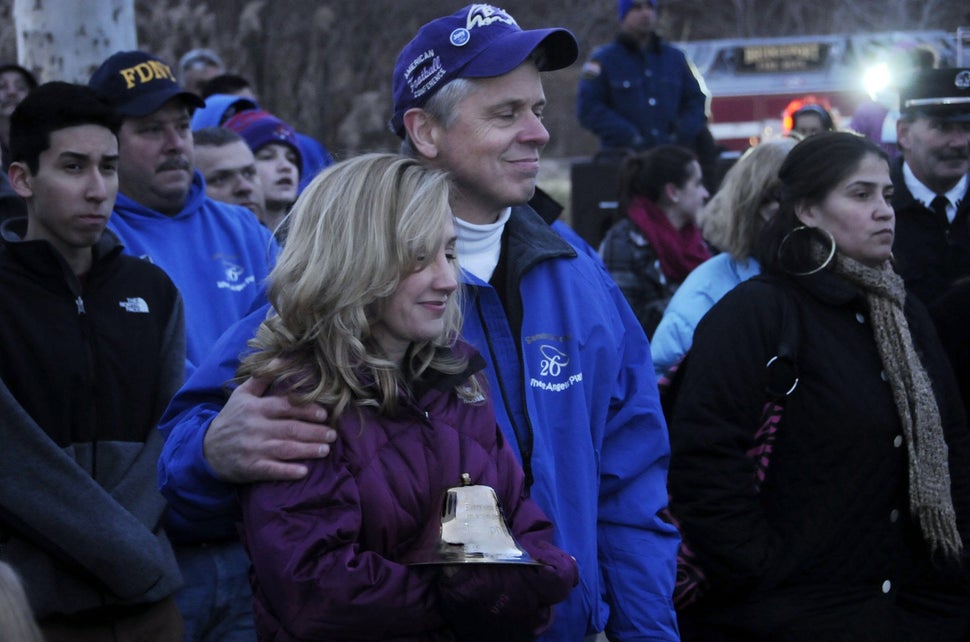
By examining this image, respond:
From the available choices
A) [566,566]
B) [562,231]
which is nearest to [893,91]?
[562,231]

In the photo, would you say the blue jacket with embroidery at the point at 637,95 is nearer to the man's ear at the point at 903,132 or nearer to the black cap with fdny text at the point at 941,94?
the man's ear at the point at 903,132

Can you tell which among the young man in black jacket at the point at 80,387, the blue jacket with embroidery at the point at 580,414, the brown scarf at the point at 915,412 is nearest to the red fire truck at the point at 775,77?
the brown scarf at the point at 915,412

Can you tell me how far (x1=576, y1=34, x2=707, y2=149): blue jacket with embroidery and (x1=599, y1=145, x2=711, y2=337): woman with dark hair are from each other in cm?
302

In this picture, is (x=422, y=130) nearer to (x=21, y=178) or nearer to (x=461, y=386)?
(x=461, y=386)

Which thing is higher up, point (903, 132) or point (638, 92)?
point (638, 92)

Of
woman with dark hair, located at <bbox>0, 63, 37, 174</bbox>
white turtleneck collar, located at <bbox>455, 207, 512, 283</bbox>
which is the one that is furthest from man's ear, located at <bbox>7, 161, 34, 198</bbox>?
woman with dark hair, located at <bbox>0, 63, 37, 174</bbox>

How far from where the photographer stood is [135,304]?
14.3 feet

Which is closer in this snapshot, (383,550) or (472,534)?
(472,534)

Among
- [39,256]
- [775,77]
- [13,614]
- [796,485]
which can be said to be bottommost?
[796,485]

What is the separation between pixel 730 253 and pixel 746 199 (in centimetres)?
23

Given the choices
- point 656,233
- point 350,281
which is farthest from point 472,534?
point 656,233

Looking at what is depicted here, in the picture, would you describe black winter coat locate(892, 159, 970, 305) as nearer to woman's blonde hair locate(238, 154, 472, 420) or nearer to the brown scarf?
the brown scarf

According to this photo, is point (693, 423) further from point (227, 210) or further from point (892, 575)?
point (227, 210)

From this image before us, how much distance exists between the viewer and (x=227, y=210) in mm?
5352
